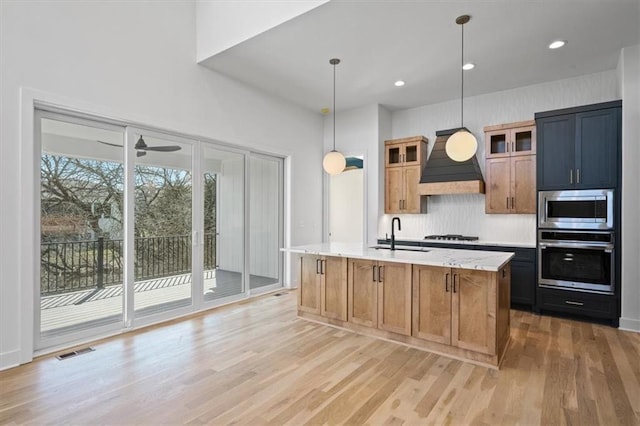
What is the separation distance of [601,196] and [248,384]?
440 centimetres

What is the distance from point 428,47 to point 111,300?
4.53 metres

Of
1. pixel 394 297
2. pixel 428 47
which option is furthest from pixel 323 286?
pixel 428 47

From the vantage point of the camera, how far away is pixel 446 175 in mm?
5352

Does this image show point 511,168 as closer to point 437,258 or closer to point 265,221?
point 437,258

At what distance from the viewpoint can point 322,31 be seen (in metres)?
3.59

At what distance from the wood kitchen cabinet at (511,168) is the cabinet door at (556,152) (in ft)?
1.00

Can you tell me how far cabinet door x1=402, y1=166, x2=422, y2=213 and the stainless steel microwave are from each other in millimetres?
1760

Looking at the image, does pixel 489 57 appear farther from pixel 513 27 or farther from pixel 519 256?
pixel 519 256

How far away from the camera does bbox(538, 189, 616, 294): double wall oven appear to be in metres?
3.99

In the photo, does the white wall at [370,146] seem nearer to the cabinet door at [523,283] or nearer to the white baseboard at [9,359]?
the cabinet door at [523,283]

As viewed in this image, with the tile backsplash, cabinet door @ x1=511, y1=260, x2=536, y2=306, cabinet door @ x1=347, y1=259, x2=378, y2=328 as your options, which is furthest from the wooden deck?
cabinet door @ x1=511, y1=260, x2=536, y2=306

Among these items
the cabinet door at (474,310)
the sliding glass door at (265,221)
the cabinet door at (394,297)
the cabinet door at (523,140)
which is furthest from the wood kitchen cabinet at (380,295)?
the cabinet door at (523,140)

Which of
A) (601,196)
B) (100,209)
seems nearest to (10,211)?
(100,209)

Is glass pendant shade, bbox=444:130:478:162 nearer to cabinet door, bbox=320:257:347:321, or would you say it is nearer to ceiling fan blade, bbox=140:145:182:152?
cabinet door, bbox=320:257:347:321
